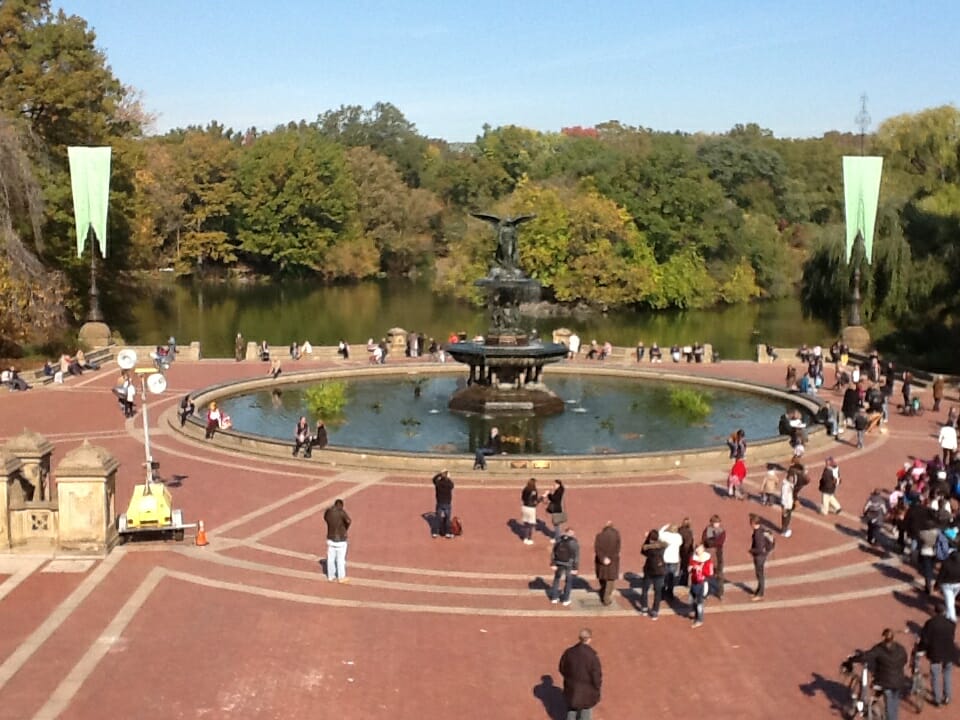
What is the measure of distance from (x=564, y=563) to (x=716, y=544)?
238cm

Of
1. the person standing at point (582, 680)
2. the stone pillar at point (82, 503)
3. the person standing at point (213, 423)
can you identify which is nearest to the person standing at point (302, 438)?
the person standing at point (213, 423)

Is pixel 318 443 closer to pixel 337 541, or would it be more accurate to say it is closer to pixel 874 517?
pixel 337 541

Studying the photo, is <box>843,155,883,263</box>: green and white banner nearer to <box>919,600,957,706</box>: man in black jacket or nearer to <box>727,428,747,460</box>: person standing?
<box>727,428,747,460</box>: person standing

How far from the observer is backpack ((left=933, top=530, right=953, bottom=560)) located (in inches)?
653

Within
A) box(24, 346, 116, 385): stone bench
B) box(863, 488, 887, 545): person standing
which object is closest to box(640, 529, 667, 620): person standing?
box(863, 488, 887, 545): person standing

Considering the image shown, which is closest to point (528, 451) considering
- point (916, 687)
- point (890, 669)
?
point (916, 687)

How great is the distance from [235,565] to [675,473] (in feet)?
37.4

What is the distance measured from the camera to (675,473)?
2566 cm

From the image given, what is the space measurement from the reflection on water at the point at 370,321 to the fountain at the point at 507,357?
2740cm

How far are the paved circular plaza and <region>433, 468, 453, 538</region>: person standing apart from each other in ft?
1.05

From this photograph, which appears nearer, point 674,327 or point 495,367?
point 495,367

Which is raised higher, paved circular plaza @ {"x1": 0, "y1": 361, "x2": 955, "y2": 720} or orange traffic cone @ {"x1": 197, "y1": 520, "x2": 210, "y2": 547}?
orange traffic cone @ {"x1": 197, "y1": 520, "x2": 210, "y2": 547}

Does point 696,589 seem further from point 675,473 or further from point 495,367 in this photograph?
point 495,367

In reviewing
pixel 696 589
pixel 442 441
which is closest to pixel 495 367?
pixel 442 441
